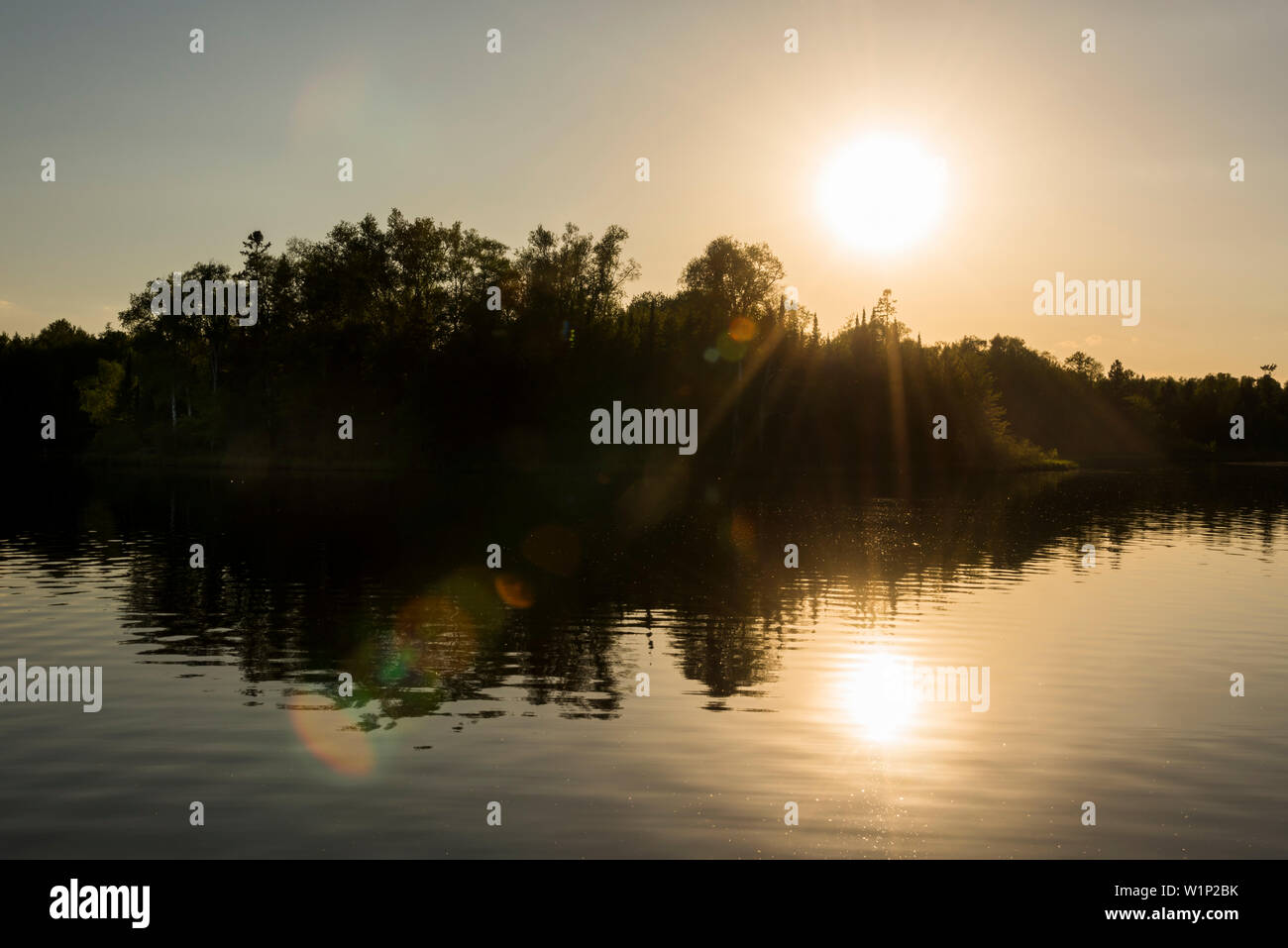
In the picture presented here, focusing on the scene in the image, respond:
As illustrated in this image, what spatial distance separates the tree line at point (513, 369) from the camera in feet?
410

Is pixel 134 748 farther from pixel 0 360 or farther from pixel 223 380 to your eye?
pixel 0 360

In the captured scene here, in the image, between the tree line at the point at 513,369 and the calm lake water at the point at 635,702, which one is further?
the tree line at the point at 513,369

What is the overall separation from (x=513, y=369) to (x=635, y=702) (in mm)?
104780

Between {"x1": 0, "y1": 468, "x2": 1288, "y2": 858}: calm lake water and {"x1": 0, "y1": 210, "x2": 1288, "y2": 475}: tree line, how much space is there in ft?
232

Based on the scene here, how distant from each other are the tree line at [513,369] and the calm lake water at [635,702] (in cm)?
7084

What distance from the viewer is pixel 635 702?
72.6 feet

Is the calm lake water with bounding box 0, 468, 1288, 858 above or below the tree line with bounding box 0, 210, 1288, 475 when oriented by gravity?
below

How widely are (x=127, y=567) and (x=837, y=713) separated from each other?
3138 centimetres

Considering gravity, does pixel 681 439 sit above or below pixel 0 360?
below

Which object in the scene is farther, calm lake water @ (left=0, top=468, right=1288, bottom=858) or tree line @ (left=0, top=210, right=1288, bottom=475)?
tree line @ (left=0, top=210, right=1288, bottom=475)

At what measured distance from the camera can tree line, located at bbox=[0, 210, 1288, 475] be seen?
125 metres
